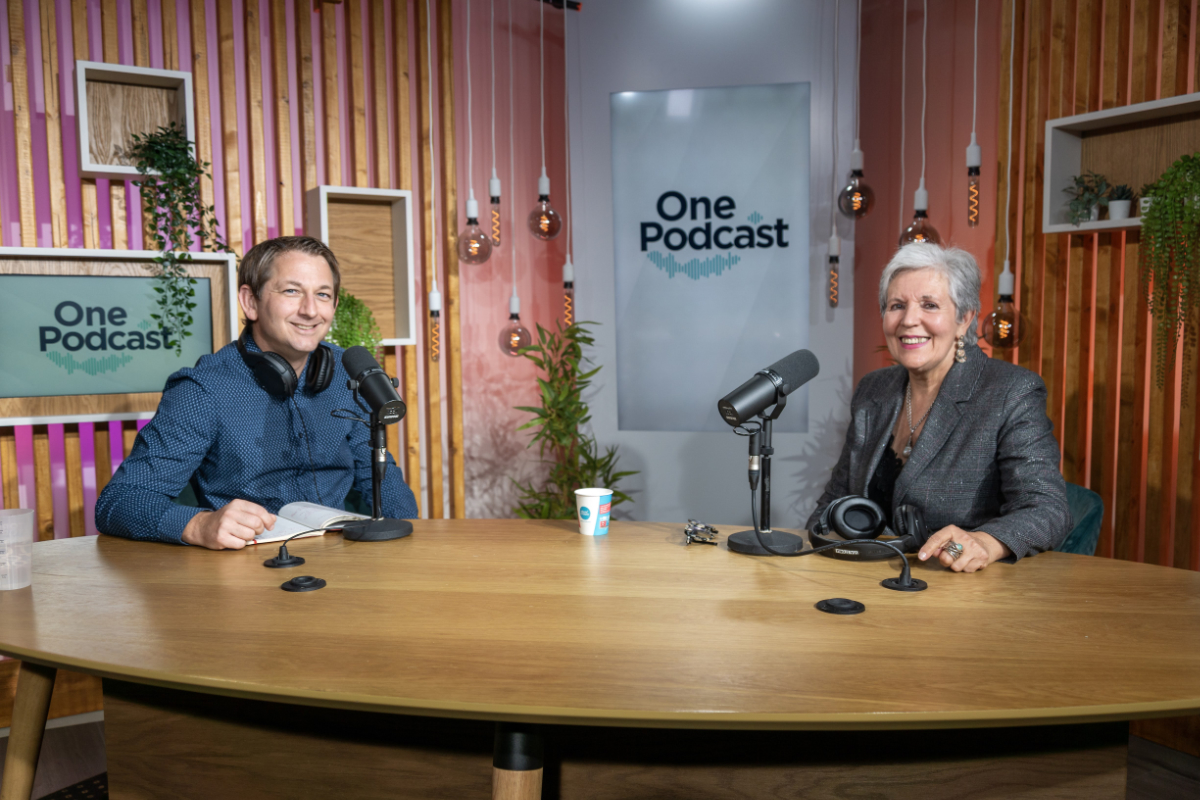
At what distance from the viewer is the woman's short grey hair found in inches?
88.7

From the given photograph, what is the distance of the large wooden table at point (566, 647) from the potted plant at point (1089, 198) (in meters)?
1.81

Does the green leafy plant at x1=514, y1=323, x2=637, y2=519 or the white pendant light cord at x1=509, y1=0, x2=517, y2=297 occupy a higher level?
the white pendant light cord at x1=509, y1=0, x2=517, y2=297

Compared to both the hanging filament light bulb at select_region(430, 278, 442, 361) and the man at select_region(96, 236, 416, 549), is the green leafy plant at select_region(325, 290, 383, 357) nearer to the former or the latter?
the hanging filament light bulb at select_region(430, 278, 442, 361)

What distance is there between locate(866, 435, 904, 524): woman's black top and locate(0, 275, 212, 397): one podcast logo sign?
2637 mm

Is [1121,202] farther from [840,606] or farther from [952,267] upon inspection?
[840,606]

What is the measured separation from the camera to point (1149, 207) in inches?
111

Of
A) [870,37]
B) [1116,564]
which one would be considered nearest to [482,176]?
[870,37]

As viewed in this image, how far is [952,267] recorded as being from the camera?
2.27m

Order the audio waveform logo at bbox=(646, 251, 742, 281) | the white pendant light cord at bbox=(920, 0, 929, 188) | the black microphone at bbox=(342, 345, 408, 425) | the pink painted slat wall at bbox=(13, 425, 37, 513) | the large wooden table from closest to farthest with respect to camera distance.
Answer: the large wooden table → the black microphone at bbox=(342, 345, 408, 425) → the pink painted slat wall at bbox=(13, 425, 37, 513) → the white pendant light cord at bbox=(920, 0, 929, 188) → the audio waveform logo at bbox=(646, 251, 742, 281)

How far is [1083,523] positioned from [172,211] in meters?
3.28

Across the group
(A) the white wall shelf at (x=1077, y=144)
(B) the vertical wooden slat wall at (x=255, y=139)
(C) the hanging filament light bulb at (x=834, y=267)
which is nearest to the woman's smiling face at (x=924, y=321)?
(A) the white wall shelf at (x=1077, y=144)

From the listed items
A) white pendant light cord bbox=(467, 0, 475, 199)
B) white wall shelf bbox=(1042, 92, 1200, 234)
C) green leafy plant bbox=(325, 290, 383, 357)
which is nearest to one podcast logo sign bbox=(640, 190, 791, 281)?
white pendant light cord bbox=(467, 0, 475, 199)

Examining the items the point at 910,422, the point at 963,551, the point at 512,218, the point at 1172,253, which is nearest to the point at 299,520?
the point at 963,551

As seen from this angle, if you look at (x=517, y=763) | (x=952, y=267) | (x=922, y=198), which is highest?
(x=922, y=198)
